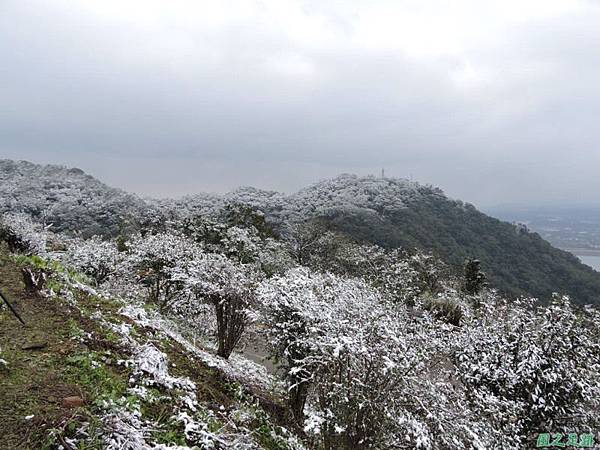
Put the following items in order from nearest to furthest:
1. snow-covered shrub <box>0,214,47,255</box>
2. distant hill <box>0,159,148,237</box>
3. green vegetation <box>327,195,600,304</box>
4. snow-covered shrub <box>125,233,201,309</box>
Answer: snow-covered shrub <box>125,233,201,309</box> < snow-covered shrub <box>0,214,47,255</box> < green vegetation <box>327,195,600,304</box> < distant hill <box>0,159,148,237</box>

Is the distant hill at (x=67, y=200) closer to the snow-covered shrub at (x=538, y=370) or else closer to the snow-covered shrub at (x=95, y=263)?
the snow-covered shrub at (x=95, y=263)

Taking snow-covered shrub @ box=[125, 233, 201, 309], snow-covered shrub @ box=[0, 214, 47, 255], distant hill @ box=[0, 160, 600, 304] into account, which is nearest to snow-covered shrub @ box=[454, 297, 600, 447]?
snow-covered shrub @ box=[125, 233, 201, 309]

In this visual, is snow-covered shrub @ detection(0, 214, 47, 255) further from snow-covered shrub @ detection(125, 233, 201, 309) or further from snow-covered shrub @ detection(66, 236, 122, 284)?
snow-covered shrub @ detection(125, 233, 201, 309)

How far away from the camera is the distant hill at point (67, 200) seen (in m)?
40.6

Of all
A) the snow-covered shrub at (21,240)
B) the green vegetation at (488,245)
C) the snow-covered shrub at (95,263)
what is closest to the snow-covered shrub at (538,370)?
the snow-covered shrub at (95,263)

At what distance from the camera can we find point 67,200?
4631cm

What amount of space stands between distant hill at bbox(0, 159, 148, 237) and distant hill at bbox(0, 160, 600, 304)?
10 centimetres

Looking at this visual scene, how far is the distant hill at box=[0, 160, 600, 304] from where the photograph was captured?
1617 inches

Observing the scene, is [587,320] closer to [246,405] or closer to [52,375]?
[246,405]

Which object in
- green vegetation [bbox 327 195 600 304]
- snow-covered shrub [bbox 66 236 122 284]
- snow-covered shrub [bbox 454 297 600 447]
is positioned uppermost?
snow-covered shrub [bbox 454 297 600 447]

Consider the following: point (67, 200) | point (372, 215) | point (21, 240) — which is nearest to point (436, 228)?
point (372, 215)

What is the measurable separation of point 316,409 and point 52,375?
2.42 meters

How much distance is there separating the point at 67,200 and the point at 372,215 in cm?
3374

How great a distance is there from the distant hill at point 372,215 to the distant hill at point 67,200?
10cm
